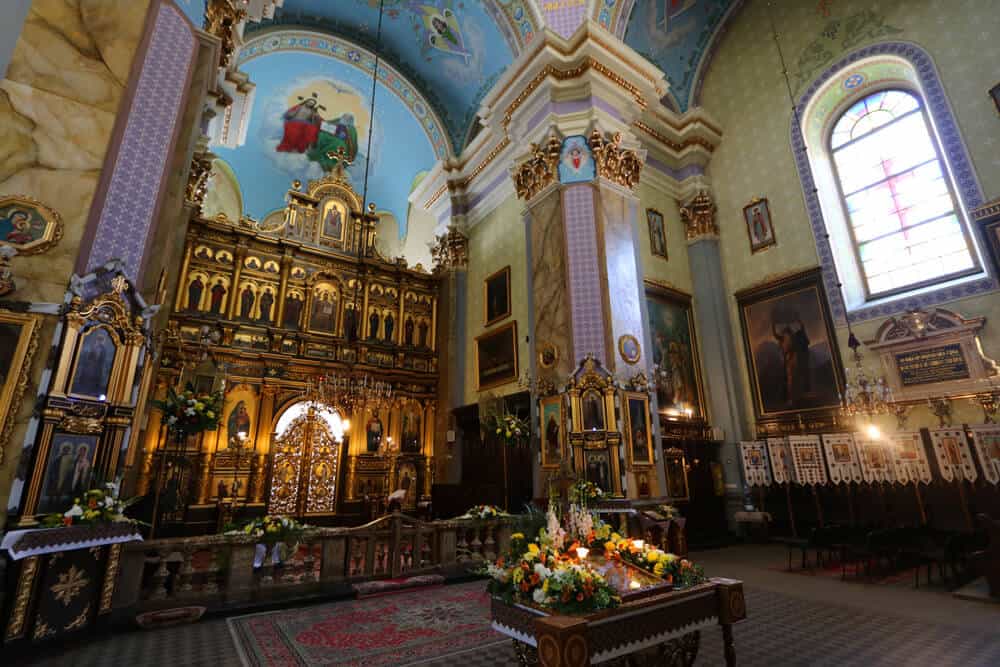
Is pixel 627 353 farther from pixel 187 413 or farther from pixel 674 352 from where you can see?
pixel 187 413

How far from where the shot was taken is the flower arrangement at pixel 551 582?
9.89 feet

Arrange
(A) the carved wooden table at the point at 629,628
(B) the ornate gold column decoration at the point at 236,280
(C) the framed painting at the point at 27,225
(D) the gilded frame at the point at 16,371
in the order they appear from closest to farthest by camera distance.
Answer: (A) the carved wooden table at the point at 629,628
(D) the gilded frame at the point at 16,371
(C) the framed painting at the point at 27,225
(B) the ornate gold column decoration at the point at 236,280

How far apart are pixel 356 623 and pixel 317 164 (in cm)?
1562

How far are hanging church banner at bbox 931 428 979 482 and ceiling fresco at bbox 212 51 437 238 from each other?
15.6m

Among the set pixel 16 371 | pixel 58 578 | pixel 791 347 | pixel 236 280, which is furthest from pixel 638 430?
pixel 236 280

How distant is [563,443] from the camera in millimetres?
9219

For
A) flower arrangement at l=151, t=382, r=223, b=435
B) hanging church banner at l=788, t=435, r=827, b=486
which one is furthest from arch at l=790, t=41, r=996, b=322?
flower arrangement at l=151, t=382, r=223, b=435

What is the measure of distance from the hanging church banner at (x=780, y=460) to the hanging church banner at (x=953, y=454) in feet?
8.15

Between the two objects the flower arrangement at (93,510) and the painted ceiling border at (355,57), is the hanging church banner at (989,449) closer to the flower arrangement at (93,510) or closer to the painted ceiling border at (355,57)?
the flower arrangement at (93,510)

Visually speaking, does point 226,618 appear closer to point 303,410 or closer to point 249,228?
point 303,410

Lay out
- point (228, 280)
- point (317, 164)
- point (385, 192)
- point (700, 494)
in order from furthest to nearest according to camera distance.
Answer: point (385, 192), point (317, 164), point (228, 280), point (700, 494)

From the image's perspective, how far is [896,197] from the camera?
10.6 meters


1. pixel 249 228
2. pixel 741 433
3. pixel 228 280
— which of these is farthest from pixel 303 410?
pixel 741 433

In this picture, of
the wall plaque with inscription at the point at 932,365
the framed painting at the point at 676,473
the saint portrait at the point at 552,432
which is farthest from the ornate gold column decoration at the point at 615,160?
the wall plaque with inscription at the point at 932,365
